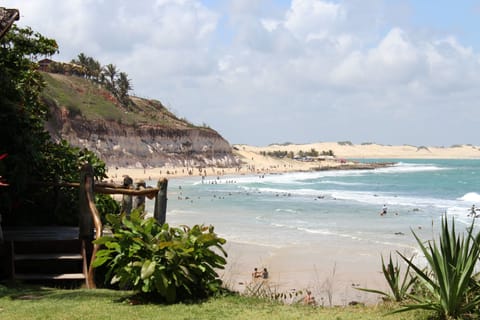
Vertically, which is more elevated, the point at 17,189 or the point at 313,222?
the point at 17,189

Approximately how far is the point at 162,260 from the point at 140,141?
65639 mm

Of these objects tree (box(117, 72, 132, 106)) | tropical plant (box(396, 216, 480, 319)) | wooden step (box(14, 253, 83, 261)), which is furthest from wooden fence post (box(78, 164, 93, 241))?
tree (box(117, 72, 132, 106))

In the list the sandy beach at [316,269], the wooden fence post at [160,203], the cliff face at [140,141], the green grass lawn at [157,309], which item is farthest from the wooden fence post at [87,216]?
the cliff face at [140,141]

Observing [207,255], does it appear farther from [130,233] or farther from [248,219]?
[248,219]

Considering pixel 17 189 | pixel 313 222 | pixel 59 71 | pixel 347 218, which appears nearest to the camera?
pixel 17 189

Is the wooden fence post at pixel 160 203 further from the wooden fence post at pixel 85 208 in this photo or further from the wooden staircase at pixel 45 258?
the wooden staircase at pixel 45 258

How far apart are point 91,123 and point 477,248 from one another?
63.5 metres

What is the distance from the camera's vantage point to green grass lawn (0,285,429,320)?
660 centimetres

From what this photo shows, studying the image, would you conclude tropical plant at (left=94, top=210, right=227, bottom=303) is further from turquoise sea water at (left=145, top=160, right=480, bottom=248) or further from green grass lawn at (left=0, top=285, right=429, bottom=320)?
turquoise sea water at (left=145, top=160, right=480, bottom=248)

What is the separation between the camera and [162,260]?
7.33m

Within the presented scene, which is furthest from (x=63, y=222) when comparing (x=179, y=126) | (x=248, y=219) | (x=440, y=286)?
(x=179, y=126)

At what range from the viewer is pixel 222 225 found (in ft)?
86.8

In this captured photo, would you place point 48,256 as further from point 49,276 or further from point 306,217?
point 306,217

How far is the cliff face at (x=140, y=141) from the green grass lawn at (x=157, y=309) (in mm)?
52512
